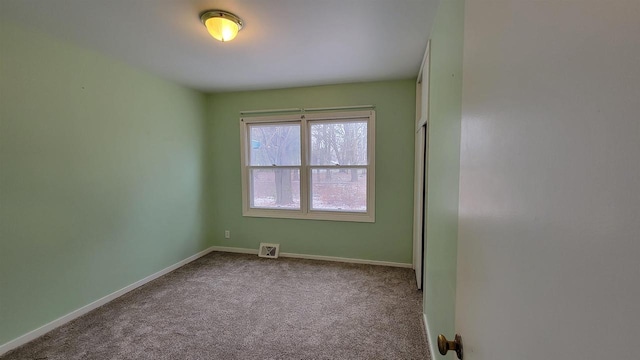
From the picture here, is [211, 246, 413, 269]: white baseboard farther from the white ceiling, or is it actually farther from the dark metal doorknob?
the dark metal doorknob

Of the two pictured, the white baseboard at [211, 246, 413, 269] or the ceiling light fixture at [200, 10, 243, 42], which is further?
the white baseboard at [211, 246, 413, 269]

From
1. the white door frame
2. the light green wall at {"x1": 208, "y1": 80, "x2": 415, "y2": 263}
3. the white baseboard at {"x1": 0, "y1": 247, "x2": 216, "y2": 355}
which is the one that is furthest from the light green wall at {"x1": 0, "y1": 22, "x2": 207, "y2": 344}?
the white door frame

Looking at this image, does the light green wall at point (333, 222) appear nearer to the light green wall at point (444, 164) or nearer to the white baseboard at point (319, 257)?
the white baseboard at point (319, 257)

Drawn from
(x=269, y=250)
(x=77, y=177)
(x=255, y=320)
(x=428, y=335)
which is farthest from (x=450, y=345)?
(x=269, y=250)

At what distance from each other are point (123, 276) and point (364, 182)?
3.00 metres

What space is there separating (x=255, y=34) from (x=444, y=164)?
5.86ft

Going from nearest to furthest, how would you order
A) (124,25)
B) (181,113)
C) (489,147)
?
1. (489,147)
2. (124,25)
3. (181,113)

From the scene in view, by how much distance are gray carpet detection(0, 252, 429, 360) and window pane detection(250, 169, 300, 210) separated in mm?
1008

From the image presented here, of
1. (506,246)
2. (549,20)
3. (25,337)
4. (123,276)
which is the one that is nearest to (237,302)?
(123,276)

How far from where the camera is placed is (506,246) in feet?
1.65

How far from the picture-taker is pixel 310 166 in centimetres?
375

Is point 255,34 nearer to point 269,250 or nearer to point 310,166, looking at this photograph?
point 310,166

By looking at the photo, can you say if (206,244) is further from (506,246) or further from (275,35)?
(506,246)

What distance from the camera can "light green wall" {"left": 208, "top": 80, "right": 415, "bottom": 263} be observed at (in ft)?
11.2
